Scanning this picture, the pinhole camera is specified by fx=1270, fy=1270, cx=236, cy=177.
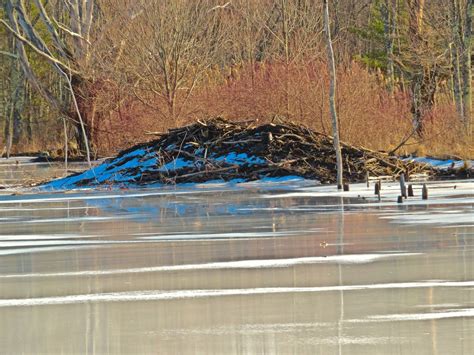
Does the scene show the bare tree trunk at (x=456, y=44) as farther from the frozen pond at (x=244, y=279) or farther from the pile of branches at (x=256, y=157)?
the frozen pond at (x=244, y=279)

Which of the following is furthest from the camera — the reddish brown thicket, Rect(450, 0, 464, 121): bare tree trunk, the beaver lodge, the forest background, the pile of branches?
Rect(450, 0, 464, 121): bare tree trunk

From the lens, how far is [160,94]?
163 ft

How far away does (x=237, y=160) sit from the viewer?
113ft

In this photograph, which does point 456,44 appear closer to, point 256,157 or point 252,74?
point 252,74

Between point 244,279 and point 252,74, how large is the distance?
104ft

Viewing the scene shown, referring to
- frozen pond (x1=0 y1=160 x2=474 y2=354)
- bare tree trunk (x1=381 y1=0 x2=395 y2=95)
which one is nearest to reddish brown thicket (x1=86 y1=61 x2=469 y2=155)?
bare tree trunk (x1=381 y1=0 x2=395 y2=95)

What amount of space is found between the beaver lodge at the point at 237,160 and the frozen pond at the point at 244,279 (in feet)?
29.0

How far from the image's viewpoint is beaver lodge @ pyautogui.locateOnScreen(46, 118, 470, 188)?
109 ft

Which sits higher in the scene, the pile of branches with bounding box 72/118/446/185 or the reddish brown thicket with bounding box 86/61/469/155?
the reddish brown thicket with bounding box 86/61/469/155

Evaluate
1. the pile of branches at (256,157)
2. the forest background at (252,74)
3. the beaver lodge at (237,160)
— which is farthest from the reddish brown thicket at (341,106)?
the pile of branches at (256,157)

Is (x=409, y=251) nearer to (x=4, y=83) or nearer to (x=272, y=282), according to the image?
(x=272, y=282)

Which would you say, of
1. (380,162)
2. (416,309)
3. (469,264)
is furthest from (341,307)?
(380,162)

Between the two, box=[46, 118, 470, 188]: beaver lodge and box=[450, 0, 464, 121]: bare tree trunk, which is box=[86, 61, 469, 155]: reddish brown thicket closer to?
box=[450, 0, 464, 121]: bare tree trunk

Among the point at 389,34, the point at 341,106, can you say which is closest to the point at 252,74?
the point at 341,106
